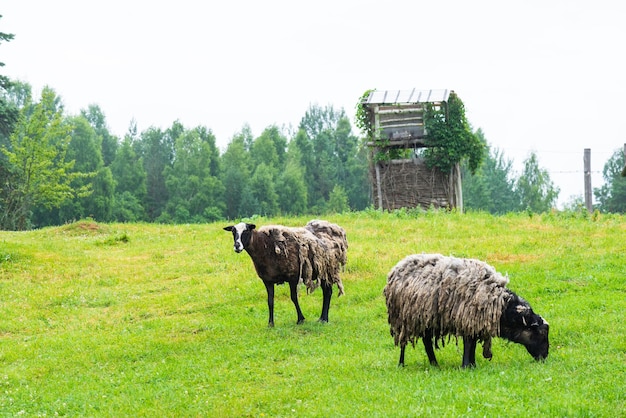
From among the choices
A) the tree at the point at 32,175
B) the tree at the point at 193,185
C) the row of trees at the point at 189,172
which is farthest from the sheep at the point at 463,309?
the tree at the point at 193,185

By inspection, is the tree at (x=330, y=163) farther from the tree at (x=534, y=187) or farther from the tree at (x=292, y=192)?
the tree at (x=534, y=187)

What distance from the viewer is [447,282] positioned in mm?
11539

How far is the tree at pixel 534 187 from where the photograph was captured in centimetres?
9688

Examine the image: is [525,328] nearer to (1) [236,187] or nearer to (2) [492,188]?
(1) [236,187]

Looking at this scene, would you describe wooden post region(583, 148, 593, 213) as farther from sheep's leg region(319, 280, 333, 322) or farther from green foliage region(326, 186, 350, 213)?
green foliage region(326, 186, 350, 213)

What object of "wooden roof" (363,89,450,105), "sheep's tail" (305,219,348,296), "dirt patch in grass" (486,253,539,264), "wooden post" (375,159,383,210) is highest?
"wooden roof" (363,89,450,105)

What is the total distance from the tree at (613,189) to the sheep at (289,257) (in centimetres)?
7325

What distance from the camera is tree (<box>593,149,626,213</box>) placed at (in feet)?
275

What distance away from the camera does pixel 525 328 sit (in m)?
11.6

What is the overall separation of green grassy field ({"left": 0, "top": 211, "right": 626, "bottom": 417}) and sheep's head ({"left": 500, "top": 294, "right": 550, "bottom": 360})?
0.25m

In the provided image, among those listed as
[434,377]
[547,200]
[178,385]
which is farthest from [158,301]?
[547,200]

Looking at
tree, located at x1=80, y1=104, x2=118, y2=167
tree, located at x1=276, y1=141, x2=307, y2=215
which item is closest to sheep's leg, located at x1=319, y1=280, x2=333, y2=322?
tree, located at x1=276, y1=141, x2=307, y2=215

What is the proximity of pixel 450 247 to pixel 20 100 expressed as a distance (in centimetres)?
8351

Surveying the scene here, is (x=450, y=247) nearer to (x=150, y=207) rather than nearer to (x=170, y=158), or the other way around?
(x=150, y=207)
